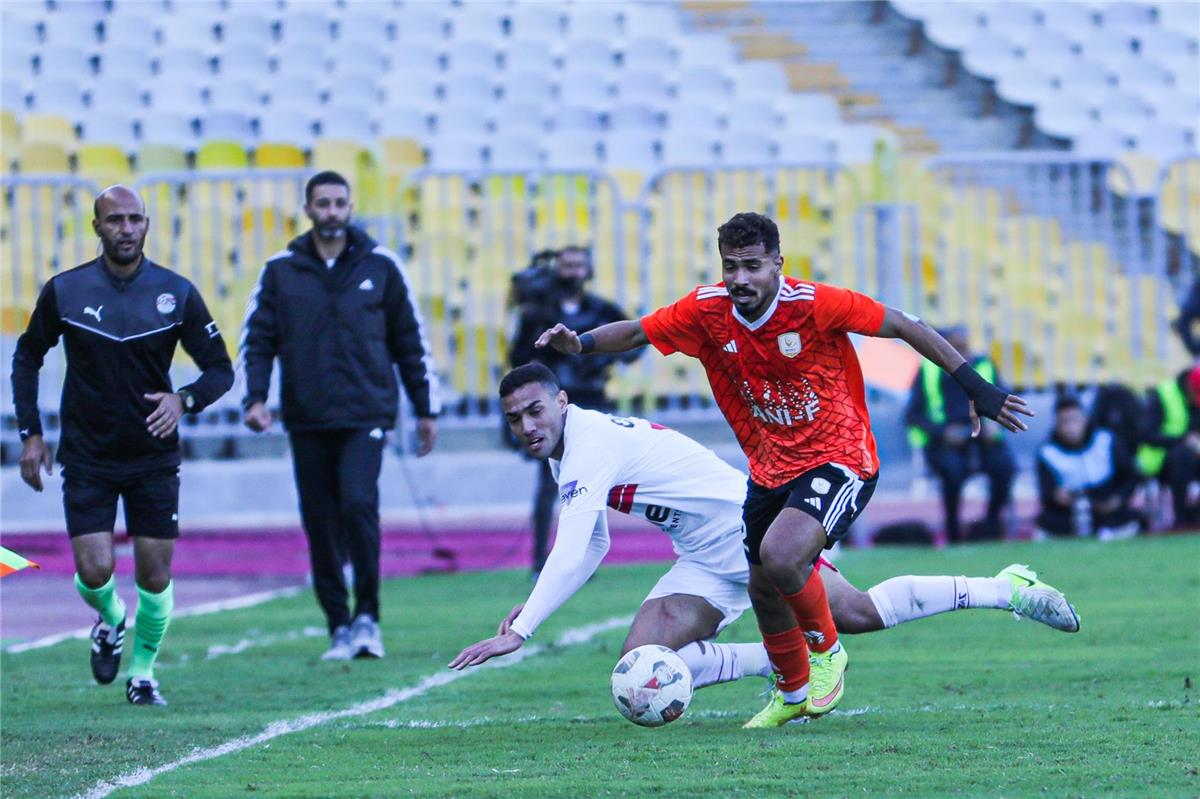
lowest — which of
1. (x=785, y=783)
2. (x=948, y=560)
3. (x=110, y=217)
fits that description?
(x=948, y=560)

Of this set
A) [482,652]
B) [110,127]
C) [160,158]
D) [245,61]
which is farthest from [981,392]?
[245,61]

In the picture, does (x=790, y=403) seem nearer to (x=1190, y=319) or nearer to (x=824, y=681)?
(x=824, y=681)

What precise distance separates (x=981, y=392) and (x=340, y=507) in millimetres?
4052

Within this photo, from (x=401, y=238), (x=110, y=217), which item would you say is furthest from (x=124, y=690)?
(x=401, y=238)

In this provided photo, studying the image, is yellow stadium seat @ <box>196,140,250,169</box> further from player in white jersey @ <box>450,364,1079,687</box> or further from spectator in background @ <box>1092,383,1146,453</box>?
player in white jersey @ <box>450,364,1079,687</box>

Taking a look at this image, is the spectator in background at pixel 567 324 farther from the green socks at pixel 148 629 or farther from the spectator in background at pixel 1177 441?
the spectator in background at pixel 1177 441

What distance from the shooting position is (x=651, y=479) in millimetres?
6586

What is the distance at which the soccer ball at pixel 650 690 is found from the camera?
601 centimetres

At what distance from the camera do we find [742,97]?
19.1m

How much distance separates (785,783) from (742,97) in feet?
48.3

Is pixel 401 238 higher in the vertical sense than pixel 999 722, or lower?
higher

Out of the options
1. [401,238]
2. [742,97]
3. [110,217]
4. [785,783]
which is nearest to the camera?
[785,783]

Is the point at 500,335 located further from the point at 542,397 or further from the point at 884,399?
the point at 542,397

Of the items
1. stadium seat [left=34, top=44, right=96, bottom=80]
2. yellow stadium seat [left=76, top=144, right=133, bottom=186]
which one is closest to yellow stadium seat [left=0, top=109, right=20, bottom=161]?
yellow stadium seat [left=76, top=144, right=133, bottom=186]
